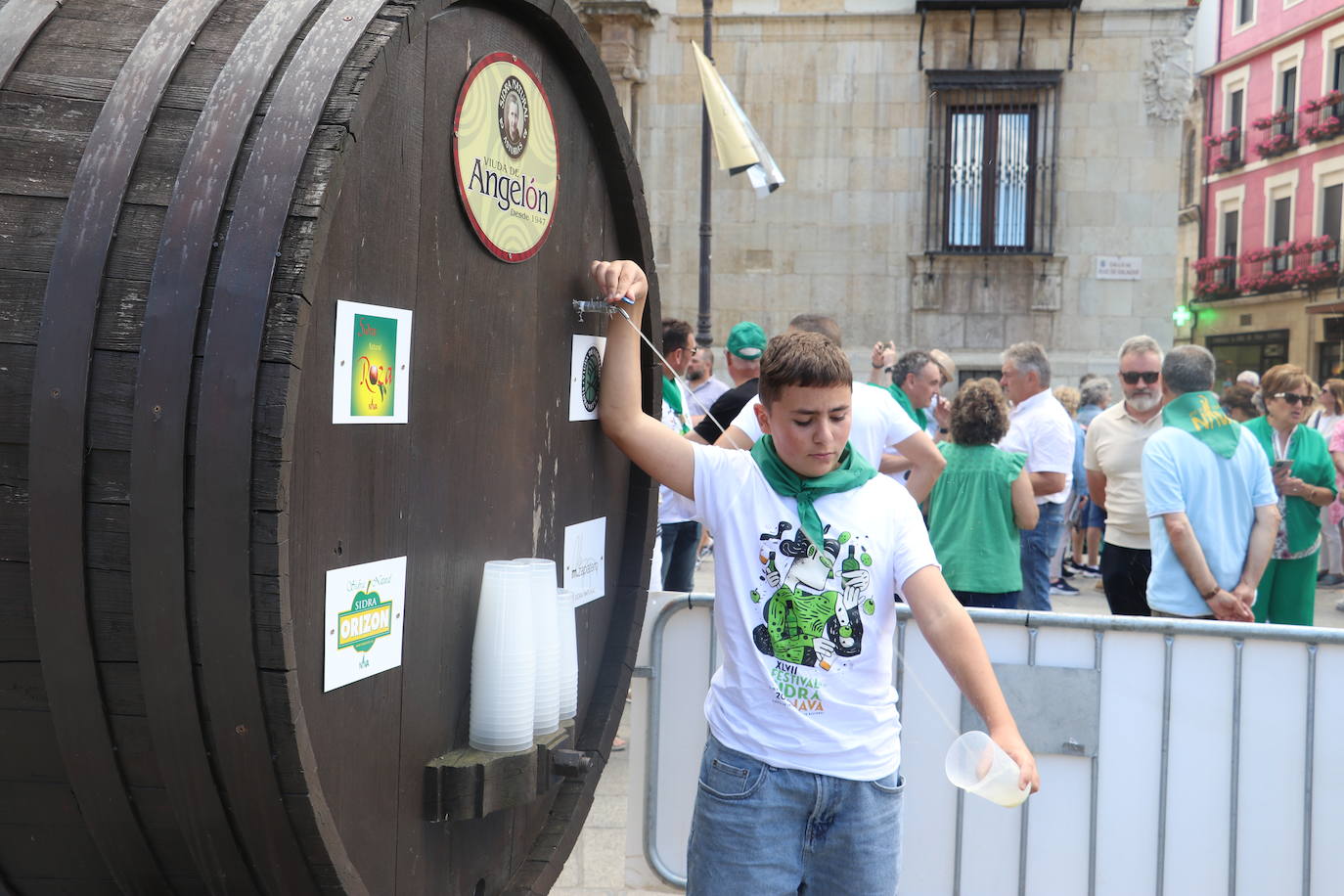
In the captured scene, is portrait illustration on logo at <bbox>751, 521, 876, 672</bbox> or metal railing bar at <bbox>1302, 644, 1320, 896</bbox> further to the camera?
metal railing bar at <bbox>1302, 644, 1320, 896</bbox>

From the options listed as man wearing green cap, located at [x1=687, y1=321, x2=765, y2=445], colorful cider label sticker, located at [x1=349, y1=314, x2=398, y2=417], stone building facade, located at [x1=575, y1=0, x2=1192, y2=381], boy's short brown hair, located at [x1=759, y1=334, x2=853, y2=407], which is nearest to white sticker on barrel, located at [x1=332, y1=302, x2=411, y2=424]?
colorful cider label sticker, located at [x1=349, y1=314, x2=398, y2=417]

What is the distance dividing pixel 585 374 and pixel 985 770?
39.7 inches

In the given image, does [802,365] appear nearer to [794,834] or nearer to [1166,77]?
[794,834]

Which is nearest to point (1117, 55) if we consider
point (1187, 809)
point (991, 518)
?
point (991, 518)

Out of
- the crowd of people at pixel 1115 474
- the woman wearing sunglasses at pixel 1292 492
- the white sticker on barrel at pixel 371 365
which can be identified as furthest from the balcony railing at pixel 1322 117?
the white sticker on barrel at pixel 371 365

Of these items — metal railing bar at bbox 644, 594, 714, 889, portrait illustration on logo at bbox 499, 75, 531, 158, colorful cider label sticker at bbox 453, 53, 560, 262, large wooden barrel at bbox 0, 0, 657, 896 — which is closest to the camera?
large wooden barrel at bbox 0, 0, 657, 896

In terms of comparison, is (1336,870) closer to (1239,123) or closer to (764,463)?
(764,463)

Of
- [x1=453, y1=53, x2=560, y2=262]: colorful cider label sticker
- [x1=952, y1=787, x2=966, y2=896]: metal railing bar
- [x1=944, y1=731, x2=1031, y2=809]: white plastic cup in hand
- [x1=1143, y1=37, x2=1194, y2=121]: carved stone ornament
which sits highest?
[x1=1143, y1=37, x2=1194, y2=121]: carved stone ornament

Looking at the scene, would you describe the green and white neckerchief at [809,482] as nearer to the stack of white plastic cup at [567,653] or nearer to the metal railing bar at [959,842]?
the stack of white plastic cup at [567,653]

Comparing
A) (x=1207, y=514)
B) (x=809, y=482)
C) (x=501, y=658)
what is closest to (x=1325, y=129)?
(x=1207, y=514)

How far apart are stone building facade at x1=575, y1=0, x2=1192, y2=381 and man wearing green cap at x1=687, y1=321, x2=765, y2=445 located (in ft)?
31.7

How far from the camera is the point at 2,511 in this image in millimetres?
1383

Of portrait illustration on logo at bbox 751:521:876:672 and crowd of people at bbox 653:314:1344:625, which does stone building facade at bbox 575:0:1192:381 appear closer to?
crowd of people at bbox 653:314:1344:625

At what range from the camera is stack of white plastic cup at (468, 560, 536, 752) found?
1953 millimetres
